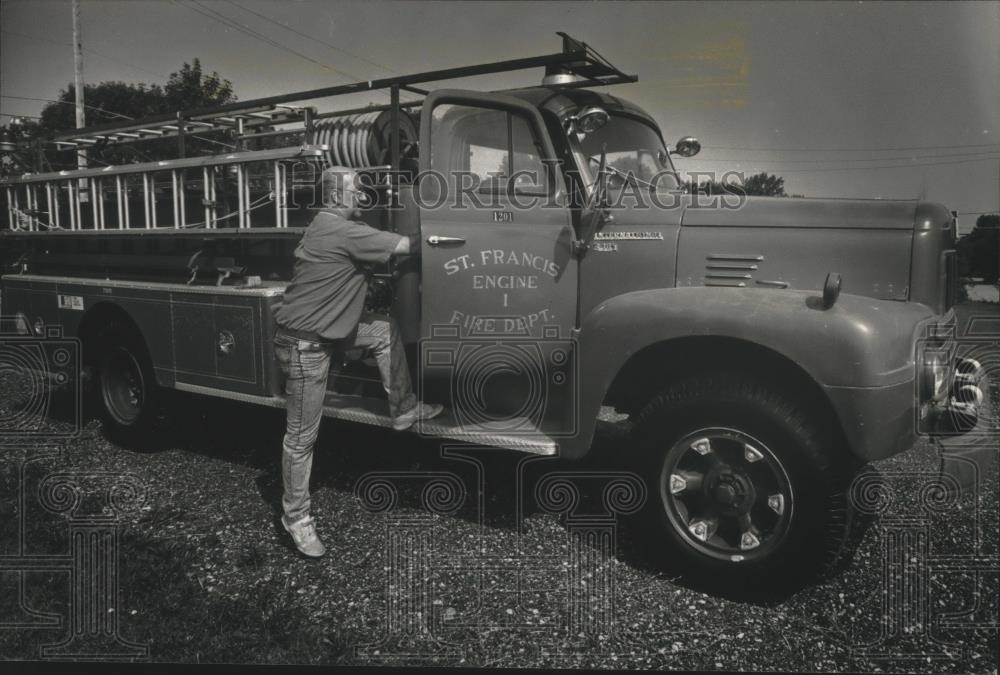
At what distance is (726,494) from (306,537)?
198cm

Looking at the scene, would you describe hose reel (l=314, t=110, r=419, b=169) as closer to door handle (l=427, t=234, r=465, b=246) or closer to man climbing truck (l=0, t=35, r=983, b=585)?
man climbing truck (l=0, t=35, r=983, b=585)

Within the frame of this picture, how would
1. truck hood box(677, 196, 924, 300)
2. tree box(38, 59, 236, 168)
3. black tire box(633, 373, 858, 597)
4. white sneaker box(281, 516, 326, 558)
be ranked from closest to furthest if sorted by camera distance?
black tire box(633, 373, 858, 597), truck hood box(677, 196, 924, 300), white sneaker box(281, 516, 326, 558), tree box(38, 59, 236, 168)

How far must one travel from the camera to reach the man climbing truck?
3137mm

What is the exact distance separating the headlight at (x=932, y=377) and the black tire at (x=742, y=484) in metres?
0.43

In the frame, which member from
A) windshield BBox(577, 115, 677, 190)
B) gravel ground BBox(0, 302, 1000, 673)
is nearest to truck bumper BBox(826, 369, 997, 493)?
gravel ground BBox(0, 302, 1000, 673)

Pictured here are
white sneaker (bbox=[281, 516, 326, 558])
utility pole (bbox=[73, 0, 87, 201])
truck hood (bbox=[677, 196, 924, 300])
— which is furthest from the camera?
white sneaker (bbox=[281, 516, 326, 558])

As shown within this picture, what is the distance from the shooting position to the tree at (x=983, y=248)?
3.16 m

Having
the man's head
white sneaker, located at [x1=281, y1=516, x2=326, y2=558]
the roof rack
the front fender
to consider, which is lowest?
white sneaker, located at [x1=281, y1=516, x2=326, y2=558]

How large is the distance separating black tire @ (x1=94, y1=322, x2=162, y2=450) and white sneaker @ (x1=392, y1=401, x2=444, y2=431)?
6.96 ft

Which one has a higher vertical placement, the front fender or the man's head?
the man's head

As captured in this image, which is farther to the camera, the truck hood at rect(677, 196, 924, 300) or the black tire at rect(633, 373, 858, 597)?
the truck hood at rect(677, 196, 924, 300)

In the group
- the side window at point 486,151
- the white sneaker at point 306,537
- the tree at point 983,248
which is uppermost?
the side window at point 486,151

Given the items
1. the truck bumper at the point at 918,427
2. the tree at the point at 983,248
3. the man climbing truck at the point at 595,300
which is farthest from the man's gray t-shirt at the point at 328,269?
the tree at the point at 983,248

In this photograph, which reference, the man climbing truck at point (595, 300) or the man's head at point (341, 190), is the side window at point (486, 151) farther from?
the man's head at point (341, 190)
